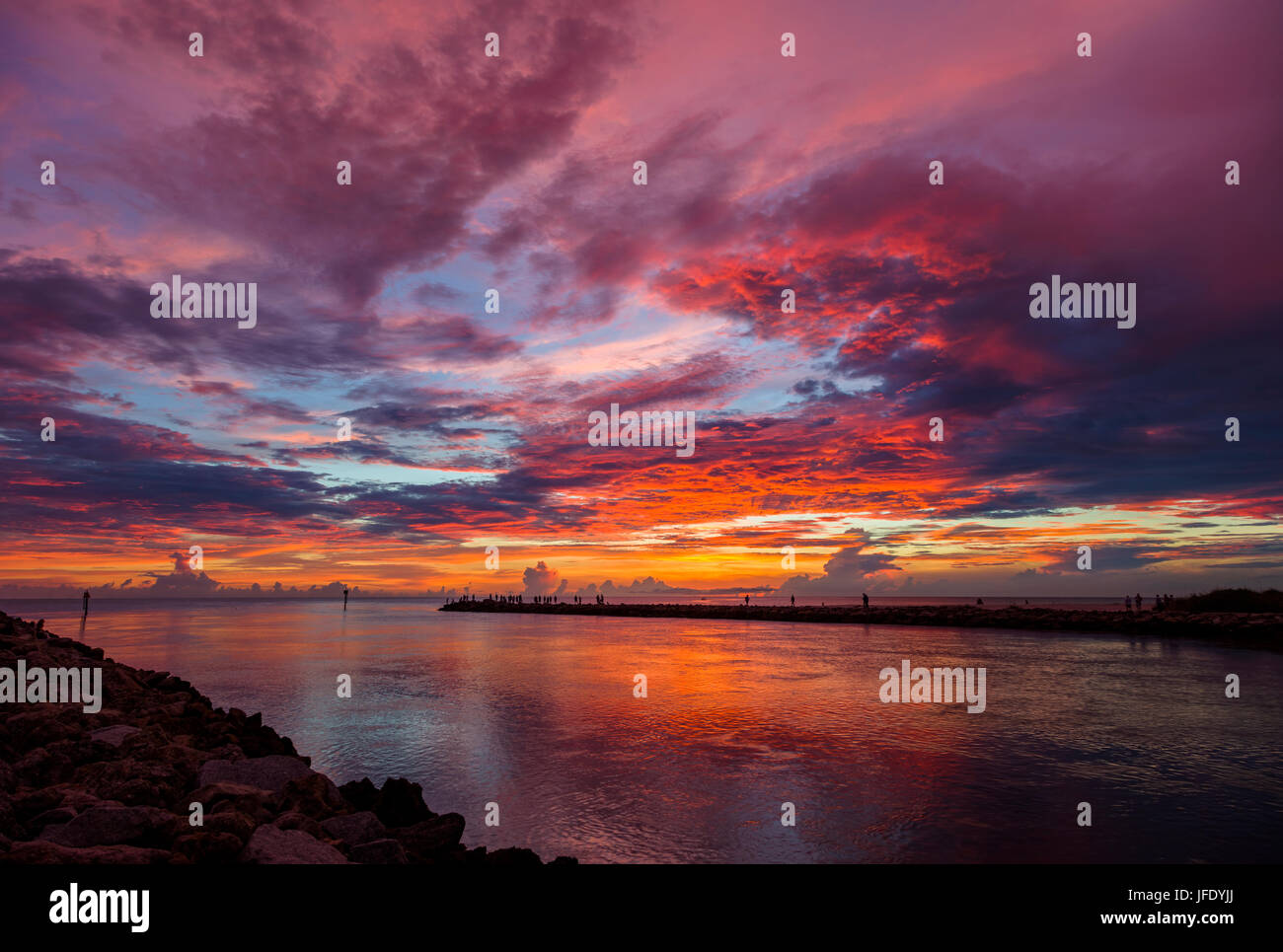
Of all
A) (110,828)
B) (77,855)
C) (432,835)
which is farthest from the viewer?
(432,835)

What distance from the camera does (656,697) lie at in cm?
2297

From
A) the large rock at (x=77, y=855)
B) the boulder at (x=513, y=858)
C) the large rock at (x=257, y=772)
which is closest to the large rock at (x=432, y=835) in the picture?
the boulder at (x=513, y=858)

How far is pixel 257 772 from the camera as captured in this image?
38.7 feet

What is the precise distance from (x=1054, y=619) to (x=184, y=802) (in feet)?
220

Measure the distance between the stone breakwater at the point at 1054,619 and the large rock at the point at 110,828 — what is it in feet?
176

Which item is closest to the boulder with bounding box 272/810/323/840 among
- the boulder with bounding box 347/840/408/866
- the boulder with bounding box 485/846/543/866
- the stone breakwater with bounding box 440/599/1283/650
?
the boulder with bounding box 347/840/408/866

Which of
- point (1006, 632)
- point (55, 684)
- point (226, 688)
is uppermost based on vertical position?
point (55, 684)

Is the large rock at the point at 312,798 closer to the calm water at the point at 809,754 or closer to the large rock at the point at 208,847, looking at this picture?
the calm water at the point at 809,754

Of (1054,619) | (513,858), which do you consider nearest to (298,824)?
(513,858)

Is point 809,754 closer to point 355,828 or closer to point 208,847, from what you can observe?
point 355,828

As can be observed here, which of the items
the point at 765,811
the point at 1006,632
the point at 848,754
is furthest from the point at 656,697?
the point at 1006,632

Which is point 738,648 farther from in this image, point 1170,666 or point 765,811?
point 765,811

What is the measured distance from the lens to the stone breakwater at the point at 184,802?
7.66 m
